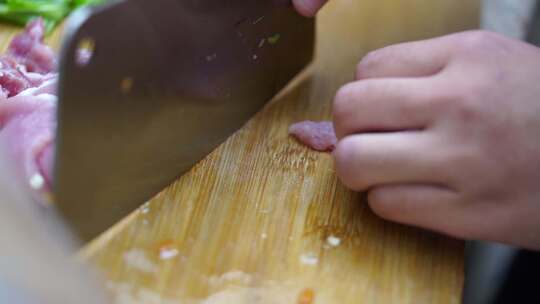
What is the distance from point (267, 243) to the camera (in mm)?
1007

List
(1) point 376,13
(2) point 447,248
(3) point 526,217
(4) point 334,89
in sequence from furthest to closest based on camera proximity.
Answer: (1) point 376,13
(4) point 334,89
(2) point 447,248
(3) point 526,217

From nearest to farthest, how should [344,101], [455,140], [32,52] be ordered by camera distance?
1. [455,140]
2. [344,101]
3. [32,52]

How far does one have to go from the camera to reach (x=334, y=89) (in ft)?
4.22

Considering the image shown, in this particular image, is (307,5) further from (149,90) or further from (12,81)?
(12,81)

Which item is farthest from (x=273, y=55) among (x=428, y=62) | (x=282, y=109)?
(x=428, y=62)

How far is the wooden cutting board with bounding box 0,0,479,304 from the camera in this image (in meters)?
0.95

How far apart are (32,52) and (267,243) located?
617 millimetres

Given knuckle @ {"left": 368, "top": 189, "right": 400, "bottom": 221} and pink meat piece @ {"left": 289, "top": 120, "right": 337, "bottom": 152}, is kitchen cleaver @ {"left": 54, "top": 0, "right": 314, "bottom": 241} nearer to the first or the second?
pink meat piece @ {"left": 289, "top": 120, "right": 337, "bottom": 152}

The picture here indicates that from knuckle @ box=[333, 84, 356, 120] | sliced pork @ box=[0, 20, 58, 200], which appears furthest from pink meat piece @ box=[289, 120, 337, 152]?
sliced pork @ box=[0, 20, 58, 200]

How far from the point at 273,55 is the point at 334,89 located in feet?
0.49

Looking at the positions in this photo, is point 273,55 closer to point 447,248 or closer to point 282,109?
point 282,109

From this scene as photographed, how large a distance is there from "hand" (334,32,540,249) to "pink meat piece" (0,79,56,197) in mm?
443

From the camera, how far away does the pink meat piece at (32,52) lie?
1.26 meters

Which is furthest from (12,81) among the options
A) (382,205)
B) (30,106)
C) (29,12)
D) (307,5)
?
(382,205)
